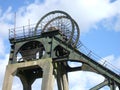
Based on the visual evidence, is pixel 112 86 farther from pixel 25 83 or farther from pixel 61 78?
pixel 25 83

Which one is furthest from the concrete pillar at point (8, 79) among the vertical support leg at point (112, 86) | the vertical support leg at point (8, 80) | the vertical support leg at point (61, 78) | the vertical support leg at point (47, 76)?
the vertical support leg at point (112, 86)

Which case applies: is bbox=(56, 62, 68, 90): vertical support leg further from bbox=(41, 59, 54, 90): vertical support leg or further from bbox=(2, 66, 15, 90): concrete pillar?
bbox=(2, 66, 15, 90): concrete pillar

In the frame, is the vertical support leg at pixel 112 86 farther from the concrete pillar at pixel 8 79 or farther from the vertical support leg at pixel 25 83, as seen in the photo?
the concrete pillar at pixel 8 79

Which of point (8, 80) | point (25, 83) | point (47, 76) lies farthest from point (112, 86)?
point (8, 80)

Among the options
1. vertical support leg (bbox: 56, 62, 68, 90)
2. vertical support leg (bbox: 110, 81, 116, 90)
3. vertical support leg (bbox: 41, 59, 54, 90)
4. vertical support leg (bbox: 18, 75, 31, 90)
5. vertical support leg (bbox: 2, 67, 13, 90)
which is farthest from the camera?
vertical support leg (bbox: 18, 75, 31, 90)

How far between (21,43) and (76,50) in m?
5.48

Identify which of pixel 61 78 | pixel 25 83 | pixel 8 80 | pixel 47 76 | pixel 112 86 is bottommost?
pixel 112 86

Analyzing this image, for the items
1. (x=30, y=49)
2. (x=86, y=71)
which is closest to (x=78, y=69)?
(x=86, y=71)

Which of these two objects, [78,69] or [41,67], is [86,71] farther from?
[41,67]

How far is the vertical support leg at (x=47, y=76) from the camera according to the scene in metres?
34.2

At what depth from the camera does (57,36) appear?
36188mm

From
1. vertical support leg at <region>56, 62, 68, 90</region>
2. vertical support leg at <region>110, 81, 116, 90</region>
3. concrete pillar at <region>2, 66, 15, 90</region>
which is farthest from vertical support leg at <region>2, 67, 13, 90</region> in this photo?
vertical support leg at <region>110, 81, 116, 90</region>

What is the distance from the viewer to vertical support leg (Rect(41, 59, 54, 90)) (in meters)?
34.2

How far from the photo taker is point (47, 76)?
1366 inches
